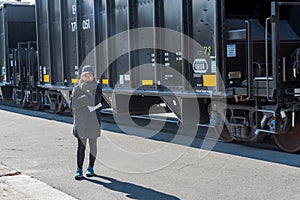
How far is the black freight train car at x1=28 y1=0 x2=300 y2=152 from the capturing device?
31.1ft

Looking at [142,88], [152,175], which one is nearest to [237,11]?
[142,88]

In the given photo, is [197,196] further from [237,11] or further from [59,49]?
[59,49]

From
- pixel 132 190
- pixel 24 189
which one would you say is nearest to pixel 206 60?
pixel 132 190

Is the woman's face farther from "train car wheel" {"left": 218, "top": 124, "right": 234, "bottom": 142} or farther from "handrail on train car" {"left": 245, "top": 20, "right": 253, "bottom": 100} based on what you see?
"train car wheel" {"left": 218, "top": 124, "right": 234, "bottom": 142}

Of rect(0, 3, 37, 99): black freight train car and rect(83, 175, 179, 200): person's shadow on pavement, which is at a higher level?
rect(0, 3, 37, 99): black freight train car

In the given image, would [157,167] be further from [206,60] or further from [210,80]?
[206,60]

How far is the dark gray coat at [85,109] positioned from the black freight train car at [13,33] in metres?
13.8

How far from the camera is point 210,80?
10422 mm

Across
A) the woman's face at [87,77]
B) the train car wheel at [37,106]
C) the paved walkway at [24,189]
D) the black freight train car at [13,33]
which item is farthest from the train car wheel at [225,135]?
the black freight train car at [13,33]

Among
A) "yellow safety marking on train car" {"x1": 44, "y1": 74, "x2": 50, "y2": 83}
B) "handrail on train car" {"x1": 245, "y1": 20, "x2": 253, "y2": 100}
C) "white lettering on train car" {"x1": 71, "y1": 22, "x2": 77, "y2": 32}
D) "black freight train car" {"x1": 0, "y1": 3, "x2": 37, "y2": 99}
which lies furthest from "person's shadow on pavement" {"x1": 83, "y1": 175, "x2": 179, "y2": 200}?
"black freight train car" {"x1": 0, "y1": 3, "x2": 37, "y2": 99}

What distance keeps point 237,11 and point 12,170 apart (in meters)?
5.35

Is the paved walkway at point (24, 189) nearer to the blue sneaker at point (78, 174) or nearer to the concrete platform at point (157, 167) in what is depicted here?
the concrete platform at point (157, 167)

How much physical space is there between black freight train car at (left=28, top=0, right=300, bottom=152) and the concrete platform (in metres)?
0.62

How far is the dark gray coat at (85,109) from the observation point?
25.8ft
